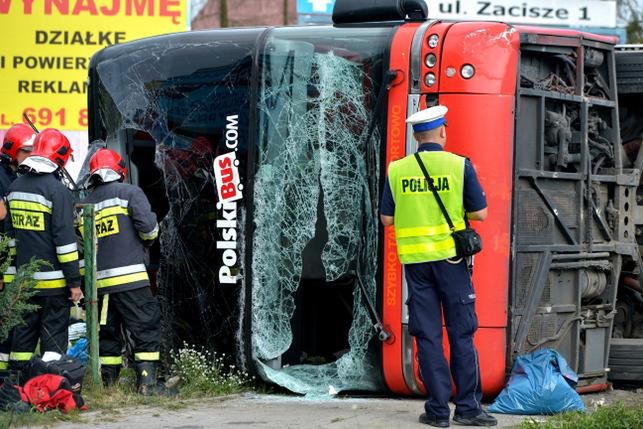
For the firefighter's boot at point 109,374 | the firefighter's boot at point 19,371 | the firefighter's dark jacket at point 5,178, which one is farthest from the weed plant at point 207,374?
the firefighter's dark jacket at point 5,178

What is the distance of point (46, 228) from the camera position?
7508 millimetres

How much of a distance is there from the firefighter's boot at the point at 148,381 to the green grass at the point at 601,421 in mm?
2315

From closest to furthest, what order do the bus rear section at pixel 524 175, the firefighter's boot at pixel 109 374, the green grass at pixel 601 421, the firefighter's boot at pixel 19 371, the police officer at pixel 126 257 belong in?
the green grass at pixel 601 421 → the bus rear section at pixel 524 175 → the firefighter's boot at pixel 19 371 → the police officer at pixel 126 257 → the firefighter's boot at pixel 109 374

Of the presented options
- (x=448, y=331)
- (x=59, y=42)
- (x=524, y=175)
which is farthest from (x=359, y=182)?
(x=59, y=42)

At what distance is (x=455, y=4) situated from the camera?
2014cm

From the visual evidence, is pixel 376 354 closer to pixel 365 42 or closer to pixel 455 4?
pixel 365 42

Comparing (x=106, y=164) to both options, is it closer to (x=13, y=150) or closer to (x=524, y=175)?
(x=13, y=150)

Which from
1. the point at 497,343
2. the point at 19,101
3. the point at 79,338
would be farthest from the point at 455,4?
the point at 497,343

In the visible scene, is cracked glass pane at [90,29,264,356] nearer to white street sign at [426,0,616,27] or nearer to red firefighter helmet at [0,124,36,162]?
red firefighter helmet at [0,124,36,162]

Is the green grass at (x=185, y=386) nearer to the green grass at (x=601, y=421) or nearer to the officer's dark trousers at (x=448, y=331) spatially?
the officer's dark trousers at (x=448, y=331)

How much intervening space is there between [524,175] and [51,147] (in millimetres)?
2838

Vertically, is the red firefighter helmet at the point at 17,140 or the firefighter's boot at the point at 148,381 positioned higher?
the red firefighter helmet at the point at 17,140

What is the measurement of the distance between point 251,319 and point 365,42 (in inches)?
70.1

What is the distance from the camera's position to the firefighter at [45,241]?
748 centimetres
